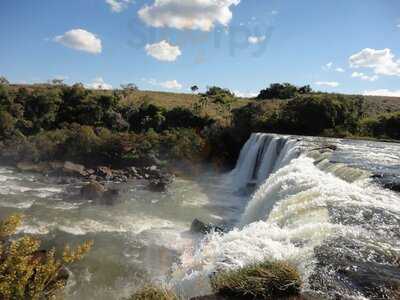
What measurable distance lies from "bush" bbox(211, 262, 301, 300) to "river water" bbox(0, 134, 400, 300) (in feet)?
1.24

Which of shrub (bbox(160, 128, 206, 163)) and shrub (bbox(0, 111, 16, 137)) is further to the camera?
shrub (bbox(0, 111, 16, 137))

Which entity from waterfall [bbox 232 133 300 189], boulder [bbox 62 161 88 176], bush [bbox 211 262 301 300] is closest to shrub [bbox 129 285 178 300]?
bush [bbox 211 262 301 300]

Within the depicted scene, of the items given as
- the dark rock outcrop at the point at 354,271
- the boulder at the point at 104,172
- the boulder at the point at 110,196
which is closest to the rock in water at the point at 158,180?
the boulder at the point at 110,196

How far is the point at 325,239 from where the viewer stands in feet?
26.3

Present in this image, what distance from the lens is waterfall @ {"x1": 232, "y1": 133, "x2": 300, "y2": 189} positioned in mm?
22062

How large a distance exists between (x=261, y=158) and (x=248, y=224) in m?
12.3

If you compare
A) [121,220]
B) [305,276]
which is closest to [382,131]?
[121,220]

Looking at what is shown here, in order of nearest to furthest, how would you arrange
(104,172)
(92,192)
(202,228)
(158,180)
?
1. (202,228)
2. (92,192)
3. (158,180)
4. (104,172)

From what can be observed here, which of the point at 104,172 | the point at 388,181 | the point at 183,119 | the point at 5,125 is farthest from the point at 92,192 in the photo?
the point at 183,119

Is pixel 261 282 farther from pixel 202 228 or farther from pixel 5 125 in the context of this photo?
pixel 5 125

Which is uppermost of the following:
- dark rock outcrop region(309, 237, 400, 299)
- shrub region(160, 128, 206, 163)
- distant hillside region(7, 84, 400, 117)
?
distant hillside region(7, 84, 400, 117)

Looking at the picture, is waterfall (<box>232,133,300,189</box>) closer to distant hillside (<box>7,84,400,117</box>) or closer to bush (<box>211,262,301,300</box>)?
distant hillside (<box>7,84,400,117</box>)

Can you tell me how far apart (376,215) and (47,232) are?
39.0ft

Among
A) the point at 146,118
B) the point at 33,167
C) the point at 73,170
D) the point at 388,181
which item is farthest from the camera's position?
the point at 146,118
